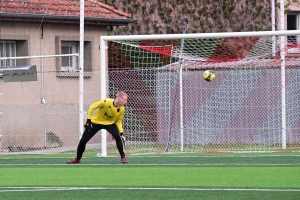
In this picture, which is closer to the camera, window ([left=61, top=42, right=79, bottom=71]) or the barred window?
the barred window

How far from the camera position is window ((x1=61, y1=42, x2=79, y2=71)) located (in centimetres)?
2898

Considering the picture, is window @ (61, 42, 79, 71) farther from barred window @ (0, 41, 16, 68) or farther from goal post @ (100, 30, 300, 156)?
goal post @ (100, 30, 300, 156)

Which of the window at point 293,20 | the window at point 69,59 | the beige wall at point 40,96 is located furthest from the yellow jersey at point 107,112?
the window at point 293,20

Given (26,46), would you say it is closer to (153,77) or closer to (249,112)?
(153,77)

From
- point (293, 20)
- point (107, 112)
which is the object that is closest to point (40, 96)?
point (107, 112)

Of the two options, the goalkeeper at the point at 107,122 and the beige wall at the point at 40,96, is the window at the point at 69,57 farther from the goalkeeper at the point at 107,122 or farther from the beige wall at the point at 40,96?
the goalkeeper at the point at 107,122

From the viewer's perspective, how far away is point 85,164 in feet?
62.7

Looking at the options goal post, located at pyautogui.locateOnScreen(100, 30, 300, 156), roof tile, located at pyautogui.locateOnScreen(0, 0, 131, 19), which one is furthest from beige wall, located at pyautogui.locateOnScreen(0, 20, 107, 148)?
goal post, located at pyautogui.locateOnScreen(100, 30, 300, 156)

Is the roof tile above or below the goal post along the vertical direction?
above

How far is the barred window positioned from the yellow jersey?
9.05 m

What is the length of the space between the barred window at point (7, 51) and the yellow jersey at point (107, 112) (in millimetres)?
9053

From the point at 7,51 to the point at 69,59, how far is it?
1895mm

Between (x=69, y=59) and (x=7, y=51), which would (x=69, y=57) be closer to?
(x=69, y=59)

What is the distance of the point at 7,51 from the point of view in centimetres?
2814
